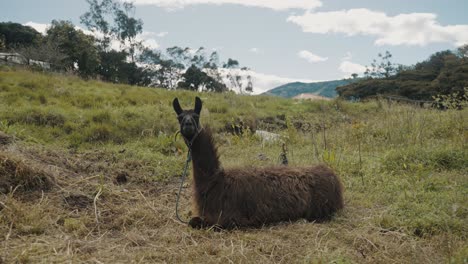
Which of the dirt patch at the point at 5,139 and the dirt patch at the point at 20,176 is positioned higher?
the dirt patch at the point at 5,139

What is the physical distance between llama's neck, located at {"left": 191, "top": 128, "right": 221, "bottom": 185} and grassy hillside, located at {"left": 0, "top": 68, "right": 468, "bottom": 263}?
25.8 inches

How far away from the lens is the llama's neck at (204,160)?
4.72m

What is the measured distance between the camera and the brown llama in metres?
4.56

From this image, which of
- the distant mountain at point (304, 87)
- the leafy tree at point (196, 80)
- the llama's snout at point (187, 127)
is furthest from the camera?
the distant mountain at point (304, 87)

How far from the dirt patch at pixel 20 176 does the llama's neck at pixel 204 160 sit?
7.34 feet

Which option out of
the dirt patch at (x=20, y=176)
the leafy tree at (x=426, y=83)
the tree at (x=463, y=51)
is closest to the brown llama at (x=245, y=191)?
the dirt patch at (x=20, y=176)

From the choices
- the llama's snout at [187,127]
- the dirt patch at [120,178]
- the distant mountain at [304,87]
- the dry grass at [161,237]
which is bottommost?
the dry grass at [161,237]

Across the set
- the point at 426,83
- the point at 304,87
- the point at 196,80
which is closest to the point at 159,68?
the point at 196,80

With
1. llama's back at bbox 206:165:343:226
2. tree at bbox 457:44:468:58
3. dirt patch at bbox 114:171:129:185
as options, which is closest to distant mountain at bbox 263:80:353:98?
tree at bbox 457:44:468:58

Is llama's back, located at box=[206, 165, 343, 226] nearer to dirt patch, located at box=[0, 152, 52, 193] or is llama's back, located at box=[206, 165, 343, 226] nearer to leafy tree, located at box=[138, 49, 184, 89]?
dirt patch, located at box=[0, 152, 52, 193]

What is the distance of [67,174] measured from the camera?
6.33m

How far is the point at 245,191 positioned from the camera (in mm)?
4645

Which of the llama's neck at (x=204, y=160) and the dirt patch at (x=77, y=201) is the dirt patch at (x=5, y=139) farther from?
the llama's neck at (x=204, y=160)

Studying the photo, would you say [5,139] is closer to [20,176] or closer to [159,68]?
[20,176]
